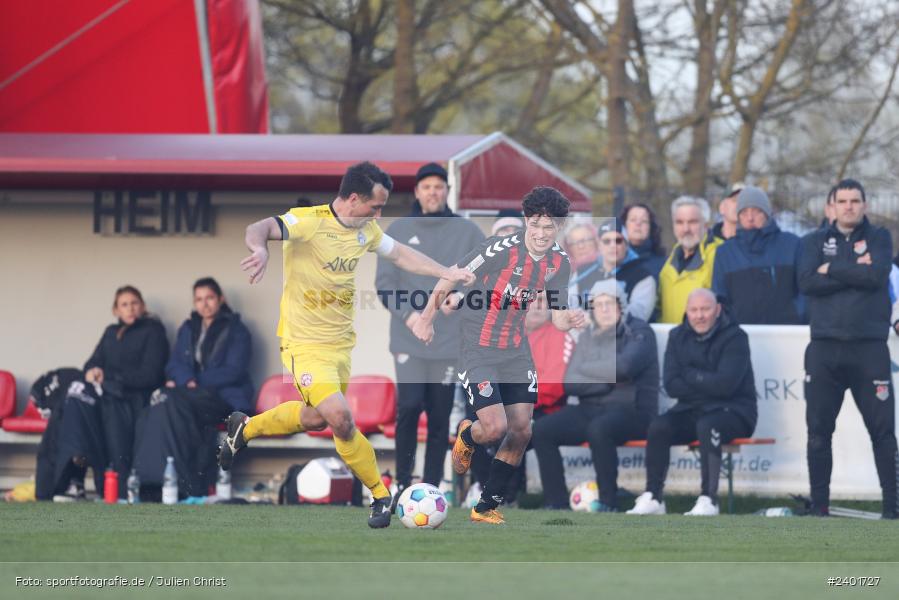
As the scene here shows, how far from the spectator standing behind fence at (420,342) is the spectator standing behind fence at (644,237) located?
6.03 feet

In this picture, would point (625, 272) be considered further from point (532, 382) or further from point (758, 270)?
point (532, 382)

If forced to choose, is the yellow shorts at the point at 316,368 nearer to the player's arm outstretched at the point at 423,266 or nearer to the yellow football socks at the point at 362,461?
the yellow football socks at the point at 362,461

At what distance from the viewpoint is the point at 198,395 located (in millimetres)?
11781

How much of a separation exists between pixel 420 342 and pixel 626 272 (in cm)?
211

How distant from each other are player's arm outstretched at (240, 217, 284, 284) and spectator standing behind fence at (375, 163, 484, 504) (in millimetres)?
2336

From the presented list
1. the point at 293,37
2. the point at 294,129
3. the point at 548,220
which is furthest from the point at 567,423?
the point at 294,129

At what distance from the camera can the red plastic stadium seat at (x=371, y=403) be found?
12000 millimetres

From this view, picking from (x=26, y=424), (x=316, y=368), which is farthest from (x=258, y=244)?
(x=26, y=424)

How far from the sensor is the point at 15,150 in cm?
1209

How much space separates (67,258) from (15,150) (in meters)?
1.35

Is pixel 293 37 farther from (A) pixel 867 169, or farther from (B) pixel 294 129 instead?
(A) pixel 867 169

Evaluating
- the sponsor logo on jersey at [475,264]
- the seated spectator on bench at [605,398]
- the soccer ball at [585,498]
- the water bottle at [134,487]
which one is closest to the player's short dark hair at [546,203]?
the sponsor logo on jersey at [475,264]

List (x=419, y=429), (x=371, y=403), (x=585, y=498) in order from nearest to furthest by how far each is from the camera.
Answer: (x=585, y=498) → (x=419, y=429) → (x=371, y=403)

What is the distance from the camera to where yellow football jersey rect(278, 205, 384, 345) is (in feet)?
27.4
